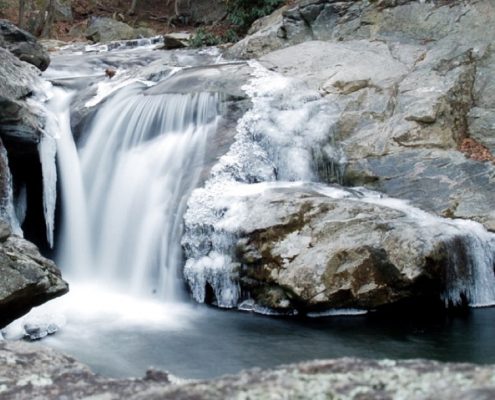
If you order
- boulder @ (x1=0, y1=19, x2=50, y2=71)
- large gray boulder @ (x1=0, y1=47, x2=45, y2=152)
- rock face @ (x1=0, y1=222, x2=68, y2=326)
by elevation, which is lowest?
rock face @ (x1=0, y1=222, x2=68, y2=326)

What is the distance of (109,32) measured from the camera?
22.3m

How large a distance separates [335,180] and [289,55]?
3965mm

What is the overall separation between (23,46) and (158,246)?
6472 mm

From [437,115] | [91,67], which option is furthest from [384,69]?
[91,67]

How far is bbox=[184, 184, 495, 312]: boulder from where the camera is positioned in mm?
7270

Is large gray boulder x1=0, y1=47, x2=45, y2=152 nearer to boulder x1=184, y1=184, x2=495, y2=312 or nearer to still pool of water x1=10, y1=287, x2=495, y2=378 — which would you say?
still pool of water x1=10, y1=287, x2=495, y2=378

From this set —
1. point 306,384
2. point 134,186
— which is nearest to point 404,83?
point 134,186

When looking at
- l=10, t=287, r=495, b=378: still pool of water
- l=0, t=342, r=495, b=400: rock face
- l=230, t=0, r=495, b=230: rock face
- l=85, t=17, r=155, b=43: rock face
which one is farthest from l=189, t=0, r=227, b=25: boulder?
l=0, t=342, r=495, b=400: rock face

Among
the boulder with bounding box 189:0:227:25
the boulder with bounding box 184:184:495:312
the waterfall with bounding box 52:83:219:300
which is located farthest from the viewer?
the boulder with bounding box 189:0:227:25

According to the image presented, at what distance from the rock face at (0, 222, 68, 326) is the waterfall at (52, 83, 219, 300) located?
2482 mm

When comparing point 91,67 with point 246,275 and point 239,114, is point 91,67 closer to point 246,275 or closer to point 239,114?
point 239,114

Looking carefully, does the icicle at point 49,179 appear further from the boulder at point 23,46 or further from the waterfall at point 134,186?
the boulder at point 23,46

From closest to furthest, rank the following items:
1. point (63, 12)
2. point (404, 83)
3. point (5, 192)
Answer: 1. point (5, 192)
2. point (404, 83)
3. point (63, 12)

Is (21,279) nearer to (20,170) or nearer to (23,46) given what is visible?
(20,170)
